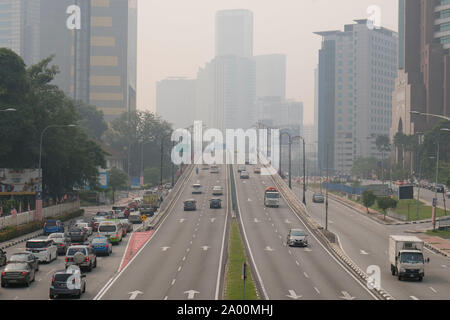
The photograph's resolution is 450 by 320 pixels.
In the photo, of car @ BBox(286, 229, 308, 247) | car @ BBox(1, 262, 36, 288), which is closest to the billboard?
car @ BBox(286, 229, 308, 247)

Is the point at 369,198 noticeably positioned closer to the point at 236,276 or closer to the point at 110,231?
the point at 110,231

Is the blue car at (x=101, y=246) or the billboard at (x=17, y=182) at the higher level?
the billboard at (x=17, y=182)

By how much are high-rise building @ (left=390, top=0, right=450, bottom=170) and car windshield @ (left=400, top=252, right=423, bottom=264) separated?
146m

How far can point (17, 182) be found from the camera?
84.4 metres

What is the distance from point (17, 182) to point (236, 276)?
50.8 m

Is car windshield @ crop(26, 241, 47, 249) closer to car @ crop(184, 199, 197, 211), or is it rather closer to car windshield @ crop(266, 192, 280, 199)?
car @ crop(184, 199, 197, 211)

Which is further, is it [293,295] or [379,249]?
[379,249]

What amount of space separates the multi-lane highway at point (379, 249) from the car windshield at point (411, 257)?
1361mm

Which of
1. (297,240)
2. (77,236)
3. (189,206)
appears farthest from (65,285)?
(189,206)

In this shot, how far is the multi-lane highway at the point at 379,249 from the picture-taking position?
4000 cm

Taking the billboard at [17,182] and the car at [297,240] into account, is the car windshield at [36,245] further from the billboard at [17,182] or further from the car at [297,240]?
the billboard at [17,182]

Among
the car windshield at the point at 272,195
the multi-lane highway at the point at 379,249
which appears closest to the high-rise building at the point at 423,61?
the multi-lane highway at the point at 379,249

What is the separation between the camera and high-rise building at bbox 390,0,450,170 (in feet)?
602

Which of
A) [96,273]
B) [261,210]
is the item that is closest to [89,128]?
[261,210]
